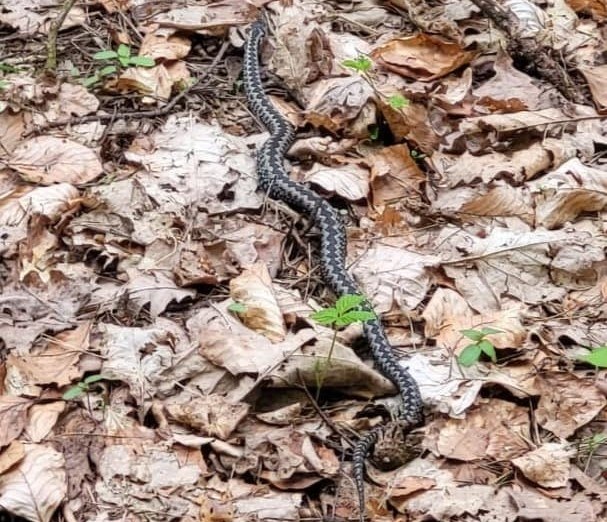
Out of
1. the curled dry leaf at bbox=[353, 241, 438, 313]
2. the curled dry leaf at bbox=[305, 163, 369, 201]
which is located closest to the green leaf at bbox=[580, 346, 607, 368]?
the curled dry leaf at bbox=[353, 241, 438, 313]

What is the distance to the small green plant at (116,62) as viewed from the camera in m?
6.97

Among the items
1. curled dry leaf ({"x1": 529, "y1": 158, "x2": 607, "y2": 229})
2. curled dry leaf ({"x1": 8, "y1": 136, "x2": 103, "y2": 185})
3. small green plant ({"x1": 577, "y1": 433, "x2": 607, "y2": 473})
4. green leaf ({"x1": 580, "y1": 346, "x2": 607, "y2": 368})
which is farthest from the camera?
curled dry leaf ({"x1": 8, "y1": 136, "x2": 103, "y2": 185})

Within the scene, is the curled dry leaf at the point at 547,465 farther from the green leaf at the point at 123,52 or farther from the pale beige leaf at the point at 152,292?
the green leaf at the point at 123,52

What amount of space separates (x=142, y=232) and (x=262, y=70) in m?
2.12

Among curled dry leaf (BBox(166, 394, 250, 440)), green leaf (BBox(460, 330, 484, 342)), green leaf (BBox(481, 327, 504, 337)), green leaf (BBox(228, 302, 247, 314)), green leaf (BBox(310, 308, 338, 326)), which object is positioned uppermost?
green leaf (BBox(310, 308, 338, 326))

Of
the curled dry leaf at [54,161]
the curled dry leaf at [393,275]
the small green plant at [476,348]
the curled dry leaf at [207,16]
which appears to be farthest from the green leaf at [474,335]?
the curled dry leaf at [207,16]

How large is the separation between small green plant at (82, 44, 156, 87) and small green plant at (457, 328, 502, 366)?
3.27m

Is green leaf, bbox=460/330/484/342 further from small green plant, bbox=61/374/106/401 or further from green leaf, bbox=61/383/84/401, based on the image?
green leaf, bbox=61/383/84/401

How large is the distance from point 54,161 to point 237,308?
1.78 metres

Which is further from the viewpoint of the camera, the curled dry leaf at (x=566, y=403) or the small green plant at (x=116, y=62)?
the small green plant at (x=116, y=62)

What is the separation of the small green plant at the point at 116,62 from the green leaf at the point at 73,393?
2.84 meters

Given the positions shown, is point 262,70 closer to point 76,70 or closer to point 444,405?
point 76,70

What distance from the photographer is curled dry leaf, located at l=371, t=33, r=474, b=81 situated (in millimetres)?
7160

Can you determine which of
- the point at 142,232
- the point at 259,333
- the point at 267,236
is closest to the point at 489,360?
the point at 259,333
